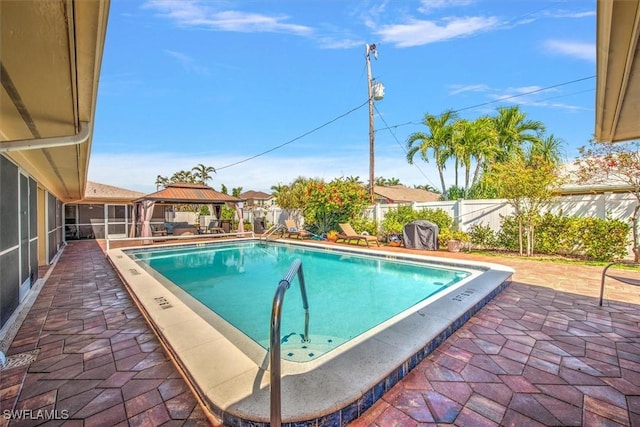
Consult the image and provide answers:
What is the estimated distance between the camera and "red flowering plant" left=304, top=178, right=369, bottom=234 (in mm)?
14531

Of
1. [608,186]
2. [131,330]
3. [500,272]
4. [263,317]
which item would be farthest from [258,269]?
[608,186]

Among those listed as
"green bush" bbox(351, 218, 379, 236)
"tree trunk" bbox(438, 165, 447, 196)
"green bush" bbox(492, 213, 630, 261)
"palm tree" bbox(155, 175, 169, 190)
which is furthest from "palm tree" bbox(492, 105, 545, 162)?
"palm tree" bbox(155, 175, 169, 190)

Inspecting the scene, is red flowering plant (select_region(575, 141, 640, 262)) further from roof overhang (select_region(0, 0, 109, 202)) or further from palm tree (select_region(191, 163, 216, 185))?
palm tree (select_region(191, 163, 216, 185))

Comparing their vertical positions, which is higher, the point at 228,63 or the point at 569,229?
the point at 228,63

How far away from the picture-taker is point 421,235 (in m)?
11.2

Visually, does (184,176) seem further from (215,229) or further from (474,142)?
(474,142)

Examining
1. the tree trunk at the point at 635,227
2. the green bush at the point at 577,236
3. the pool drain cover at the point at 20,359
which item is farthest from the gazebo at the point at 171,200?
the tree trunk at the point at 635,227

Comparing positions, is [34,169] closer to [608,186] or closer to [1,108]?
[1,108]

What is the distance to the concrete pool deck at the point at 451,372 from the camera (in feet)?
6.97

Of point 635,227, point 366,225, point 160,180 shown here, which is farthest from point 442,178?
point 160,180

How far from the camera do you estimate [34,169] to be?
626 centimetres

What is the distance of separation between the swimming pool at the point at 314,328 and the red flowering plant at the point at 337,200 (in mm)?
5669

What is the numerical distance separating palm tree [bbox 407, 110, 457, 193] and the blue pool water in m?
8.86

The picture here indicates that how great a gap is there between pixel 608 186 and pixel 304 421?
45.9ft
